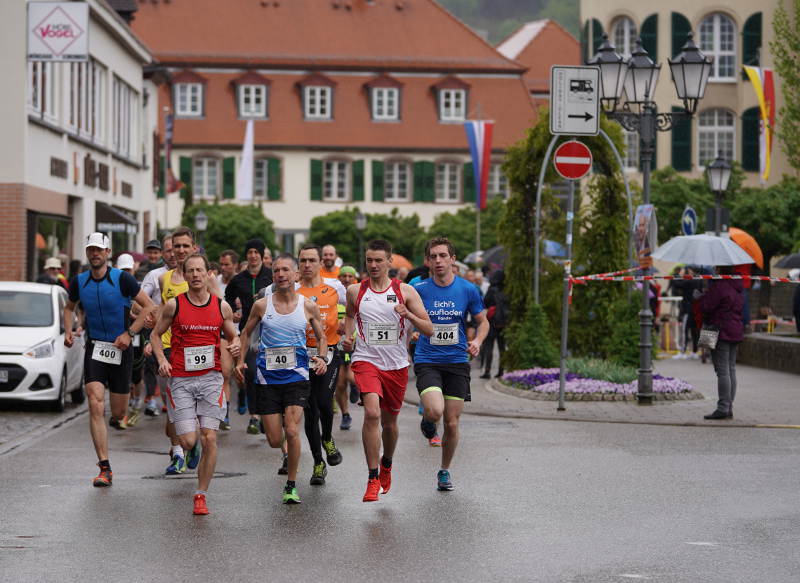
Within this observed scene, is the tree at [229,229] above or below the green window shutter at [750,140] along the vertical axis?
below

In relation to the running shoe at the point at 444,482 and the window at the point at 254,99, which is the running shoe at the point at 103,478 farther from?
the window at the point at 254,99

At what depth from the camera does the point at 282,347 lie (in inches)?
427

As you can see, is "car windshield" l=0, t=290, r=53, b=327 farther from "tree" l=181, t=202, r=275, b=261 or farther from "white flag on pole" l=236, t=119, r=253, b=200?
"tree" l=181, t=202, r=275, b=261

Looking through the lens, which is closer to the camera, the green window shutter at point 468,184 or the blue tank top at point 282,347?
the blue tank top at point 282,347

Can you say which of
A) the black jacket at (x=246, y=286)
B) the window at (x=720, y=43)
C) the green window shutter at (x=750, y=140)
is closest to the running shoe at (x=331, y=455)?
the black jacket at (x=246, y=286)

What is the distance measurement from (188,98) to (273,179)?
539 cm

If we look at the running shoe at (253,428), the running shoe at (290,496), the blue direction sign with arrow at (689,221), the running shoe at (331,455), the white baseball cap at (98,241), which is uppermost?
the blue direction sign with arrow at (689,221)

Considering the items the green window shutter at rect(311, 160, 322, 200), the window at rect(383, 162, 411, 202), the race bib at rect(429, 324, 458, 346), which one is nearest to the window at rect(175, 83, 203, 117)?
the green window shutter at rect(311, 160, 322, 200)

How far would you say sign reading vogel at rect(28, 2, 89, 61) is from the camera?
26891mm

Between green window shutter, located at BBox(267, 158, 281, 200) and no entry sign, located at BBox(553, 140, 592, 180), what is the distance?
53154mm

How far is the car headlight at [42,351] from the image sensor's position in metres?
17.7

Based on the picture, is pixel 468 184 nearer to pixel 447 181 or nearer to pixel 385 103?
pixel 447 181

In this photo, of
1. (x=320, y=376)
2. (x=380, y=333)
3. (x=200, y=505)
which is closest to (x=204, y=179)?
(x=320, y=376)

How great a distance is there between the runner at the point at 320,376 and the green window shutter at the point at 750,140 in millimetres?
41987
